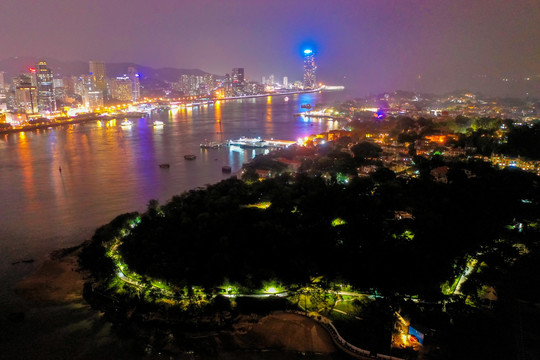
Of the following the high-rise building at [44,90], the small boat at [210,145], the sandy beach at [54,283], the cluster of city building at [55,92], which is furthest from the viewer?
the high-rise building at [44,90]

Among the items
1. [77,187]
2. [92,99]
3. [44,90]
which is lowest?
[77,187]

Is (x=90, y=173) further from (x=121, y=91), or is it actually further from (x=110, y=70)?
(x=110, y=70)

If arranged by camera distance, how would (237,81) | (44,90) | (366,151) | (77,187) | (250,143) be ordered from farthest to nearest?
(237,81) → (44,90) → (250,143) → (366,151) → (77,187)

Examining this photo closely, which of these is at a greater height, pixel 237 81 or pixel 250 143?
pixel 237 81

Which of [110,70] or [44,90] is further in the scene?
[110,70]

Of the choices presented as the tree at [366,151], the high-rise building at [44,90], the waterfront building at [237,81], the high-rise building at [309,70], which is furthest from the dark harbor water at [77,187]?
the high-rise building at [309,70]

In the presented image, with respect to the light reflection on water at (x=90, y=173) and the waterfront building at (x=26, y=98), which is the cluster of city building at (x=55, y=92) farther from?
the light reflection on water at (x=90, y=173)

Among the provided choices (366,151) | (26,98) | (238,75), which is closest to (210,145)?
(366,151)

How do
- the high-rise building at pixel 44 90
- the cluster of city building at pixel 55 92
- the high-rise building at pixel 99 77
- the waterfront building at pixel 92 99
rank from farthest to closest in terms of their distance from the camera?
1. the high-rise building at pixel 99 77
2. the waterfront building at pixel 92 99
3. the high-rise building at pixel 44 90
4. the cluster of city building at pixel 55 92
